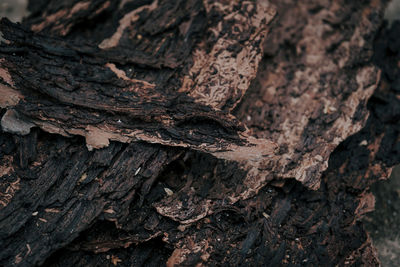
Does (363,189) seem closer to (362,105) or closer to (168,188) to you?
(362,105)

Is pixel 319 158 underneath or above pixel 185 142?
underneath

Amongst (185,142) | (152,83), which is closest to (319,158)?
(185,142)

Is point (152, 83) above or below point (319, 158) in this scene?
above

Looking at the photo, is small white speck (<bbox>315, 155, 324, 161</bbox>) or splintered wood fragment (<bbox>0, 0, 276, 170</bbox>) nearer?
splintered wood fragment (<bbox>0, 0, 276, 170</bbox>)

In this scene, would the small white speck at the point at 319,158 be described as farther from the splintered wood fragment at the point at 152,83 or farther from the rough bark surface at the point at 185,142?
the splintered wood fragment at the point at 152,83

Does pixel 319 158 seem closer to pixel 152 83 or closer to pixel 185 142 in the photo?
pixel 185 142

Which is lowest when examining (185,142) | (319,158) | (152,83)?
(319,158)

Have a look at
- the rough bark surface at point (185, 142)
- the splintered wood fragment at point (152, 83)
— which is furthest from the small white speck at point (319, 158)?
→ the splintered wood fragment at point (152, 83)

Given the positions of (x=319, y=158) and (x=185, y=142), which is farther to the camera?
(x=319, y=158)

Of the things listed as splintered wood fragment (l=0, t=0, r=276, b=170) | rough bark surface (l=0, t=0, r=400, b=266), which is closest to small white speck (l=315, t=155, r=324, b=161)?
rough bark surface (l=0, t=0, r=400, b=266)

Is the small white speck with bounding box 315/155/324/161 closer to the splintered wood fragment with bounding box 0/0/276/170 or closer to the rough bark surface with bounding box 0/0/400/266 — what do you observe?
the rough bark surface with bounding box 0/0/400/266
